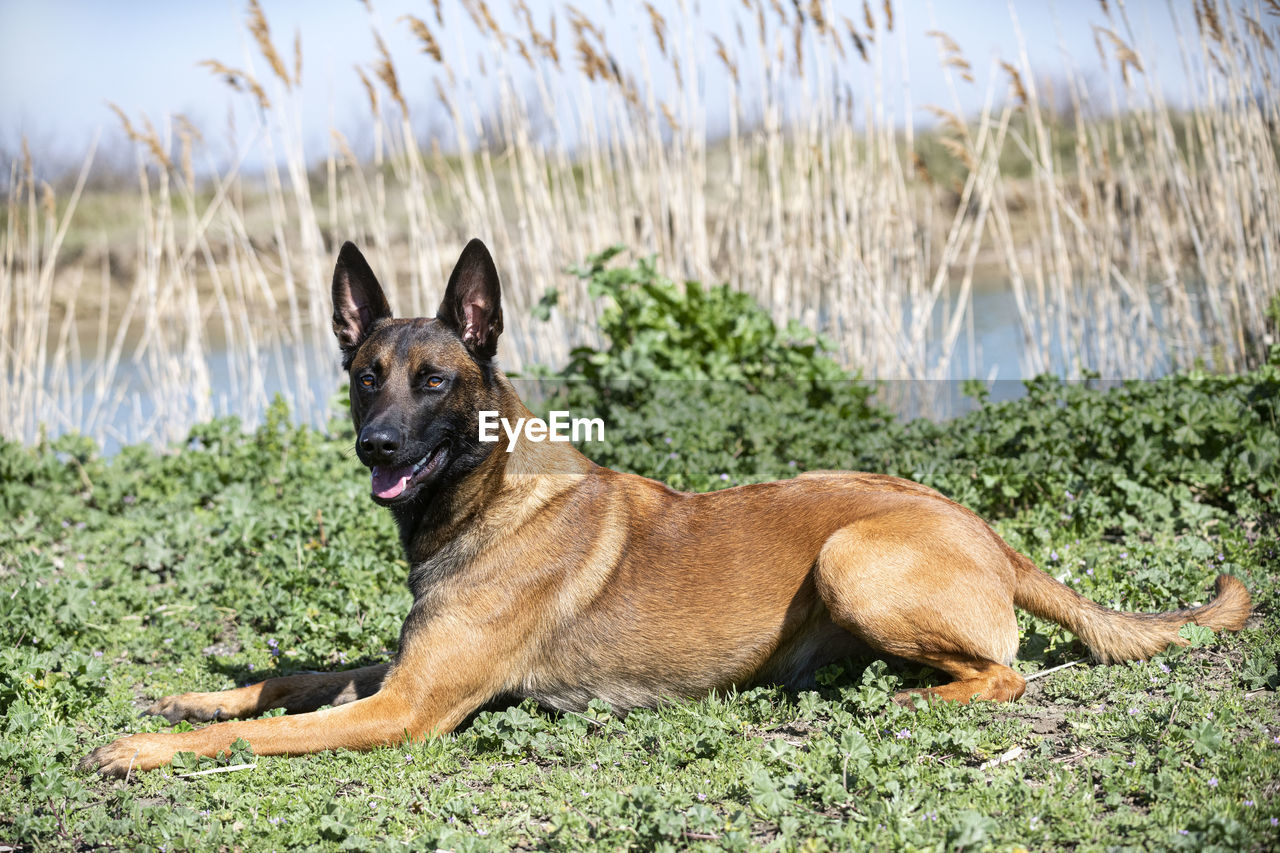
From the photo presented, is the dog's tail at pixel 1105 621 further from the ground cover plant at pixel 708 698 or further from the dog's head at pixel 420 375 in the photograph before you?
the dog's head at pixel 420 375

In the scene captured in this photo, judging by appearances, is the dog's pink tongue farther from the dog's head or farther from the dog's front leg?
the dog's front leg

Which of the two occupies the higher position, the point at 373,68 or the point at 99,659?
the point at 373,68

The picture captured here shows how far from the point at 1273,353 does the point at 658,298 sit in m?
4.19

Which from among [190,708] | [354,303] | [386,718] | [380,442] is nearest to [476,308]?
[354,303]

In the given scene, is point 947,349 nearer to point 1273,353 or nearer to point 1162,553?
point 1273,353

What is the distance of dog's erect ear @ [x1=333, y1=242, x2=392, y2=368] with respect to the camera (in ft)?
13.6

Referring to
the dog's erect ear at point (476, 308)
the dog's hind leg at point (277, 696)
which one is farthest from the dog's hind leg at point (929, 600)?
the dog's hind leg at point (277, 696)

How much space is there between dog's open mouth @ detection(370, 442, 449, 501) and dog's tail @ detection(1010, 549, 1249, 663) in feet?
7.49

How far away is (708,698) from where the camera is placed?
380cm

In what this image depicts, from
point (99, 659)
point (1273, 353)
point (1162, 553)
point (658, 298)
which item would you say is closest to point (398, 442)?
point (99, 659)

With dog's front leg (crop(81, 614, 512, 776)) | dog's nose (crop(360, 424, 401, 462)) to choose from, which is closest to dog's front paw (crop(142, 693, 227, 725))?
dog's front leg (crop(81, 614, 512, 776))

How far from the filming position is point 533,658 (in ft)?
12.5

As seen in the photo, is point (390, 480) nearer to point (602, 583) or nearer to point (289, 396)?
point (602, 583)

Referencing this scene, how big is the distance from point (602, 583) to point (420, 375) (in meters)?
1.07
